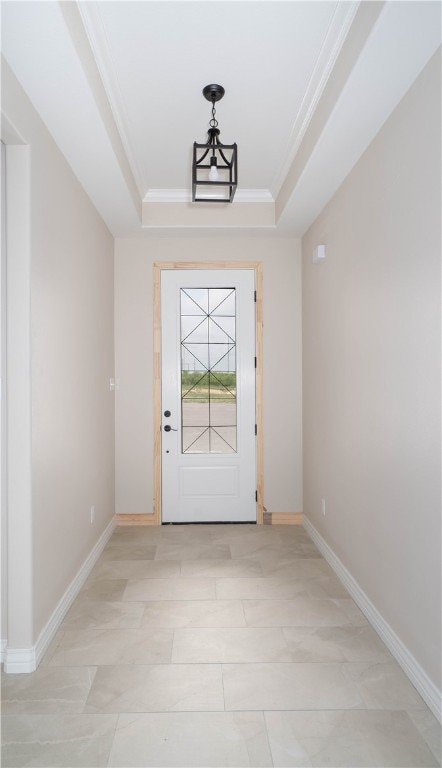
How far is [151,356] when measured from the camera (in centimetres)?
443

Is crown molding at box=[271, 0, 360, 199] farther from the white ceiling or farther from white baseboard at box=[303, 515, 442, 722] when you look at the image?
white baseboard at box=[303, 515, 442, 722]

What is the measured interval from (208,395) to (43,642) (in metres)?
2.48

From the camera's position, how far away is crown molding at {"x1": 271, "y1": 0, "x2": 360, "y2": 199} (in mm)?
1986

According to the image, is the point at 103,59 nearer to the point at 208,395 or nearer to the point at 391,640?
the point at 208,395

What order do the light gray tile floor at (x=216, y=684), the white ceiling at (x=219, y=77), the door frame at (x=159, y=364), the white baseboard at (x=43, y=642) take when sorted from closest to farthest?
the light gray tile floor at (x=216, y=684) < the white ceiling at (x=219, y=77) < the white baseboard at (x=43, y=642) < the door frame at (x=159, y=364)

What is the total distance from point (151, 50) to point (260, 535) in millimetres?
3465

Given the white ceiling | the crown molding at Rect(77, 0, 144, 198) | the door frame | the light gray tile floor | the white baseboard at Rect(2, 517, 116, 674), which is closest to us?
the light gray tile floor

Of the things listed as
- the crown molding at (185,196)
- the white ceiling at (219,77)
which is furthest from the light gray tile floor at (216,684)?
the crown molding at (185,196)

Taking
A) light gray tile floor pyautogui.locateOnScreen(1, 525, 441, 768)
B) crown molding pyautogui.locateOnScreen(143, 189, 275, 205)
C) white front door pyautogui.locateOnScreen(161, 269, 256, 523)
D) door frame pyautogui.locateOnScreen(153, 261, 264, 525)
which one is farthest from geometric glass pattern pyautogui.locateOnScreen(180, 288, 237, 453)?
light gray tile floor pyautogui.locateOnScreen(1, 525, 441, 768)

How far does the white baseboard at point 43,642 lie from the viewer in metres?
2.20

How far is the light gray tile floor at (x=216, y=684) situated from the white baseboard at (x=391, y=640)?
4 cm

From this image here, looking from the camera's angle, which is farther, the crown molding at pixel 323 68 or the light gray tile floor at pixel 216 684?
the crown molding at pixel 323 68

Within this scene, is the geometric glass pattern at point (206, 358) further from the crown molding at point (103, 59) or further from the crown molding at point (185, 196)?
the crown molding at point (103, 59)

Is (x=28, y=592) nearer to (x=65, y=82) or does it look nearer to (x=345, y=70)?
(x=65, y=82)
